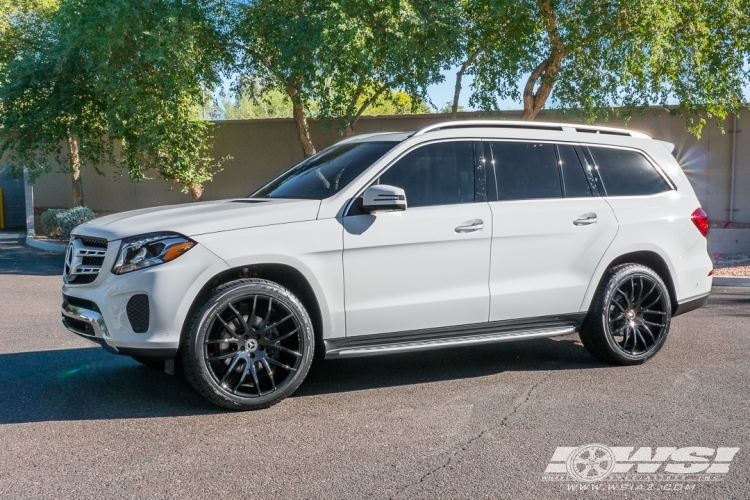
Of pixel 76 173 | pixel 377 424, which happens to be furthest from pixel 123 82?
pixel 377 424

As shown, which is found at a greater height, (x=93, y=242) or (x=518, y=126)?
(x=518, y=126)

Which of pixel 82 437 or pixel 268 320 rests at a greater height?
pixel 268 320

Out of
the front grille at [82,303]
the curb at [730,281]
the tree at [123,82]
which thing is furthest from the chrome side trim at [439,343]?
the tree at [123,82]

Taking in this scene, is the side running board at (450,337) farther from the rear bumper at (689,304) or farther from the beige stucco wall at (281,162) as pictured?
the beige stucco wall at (281,162)

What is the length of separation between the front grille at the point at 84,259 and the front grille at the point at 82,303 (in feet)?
0.36

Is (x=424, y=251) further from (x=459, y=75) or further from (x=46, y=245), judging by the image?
(x=46, y=245)

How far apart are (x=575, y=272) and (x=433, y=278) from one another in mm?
1318

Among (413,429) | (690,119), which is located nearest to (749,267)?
(690,119)

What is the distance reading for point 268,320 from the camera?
221 inches

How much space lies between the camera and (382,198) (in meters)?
5.78

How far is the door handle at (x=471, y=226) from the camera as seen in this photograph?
6180 millimetres

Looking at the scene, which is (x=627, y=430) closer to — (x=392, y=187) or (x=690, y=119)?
(x=392, y=187)

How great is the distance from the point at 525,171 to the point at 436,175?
32.1 inches

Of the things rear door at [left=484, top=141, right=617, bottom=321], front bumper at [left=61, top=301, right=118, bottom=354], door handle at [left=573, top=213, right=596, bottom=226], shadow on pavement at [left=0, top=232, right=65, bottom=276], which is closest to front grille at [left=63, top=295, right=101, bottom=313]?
front bumper at [left=61, top=301, right=118, bottom=354]
